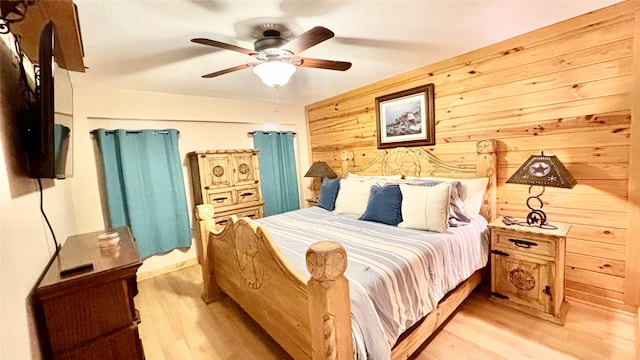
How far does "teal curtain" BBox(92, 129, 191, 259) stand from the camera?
9.61 ft

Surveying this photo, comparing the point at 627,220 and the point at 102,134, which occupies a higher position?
the point at 102,134

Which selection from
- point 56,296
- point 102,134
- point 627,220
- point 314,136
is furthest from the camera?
point 314,136

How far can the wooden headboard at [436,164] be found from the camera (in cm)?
243

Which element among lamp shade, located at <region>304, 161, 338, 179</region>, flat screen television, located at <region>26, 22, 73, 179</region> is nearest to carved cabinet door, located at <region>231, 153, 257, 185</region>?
lamp shade, located at <region>304, 161, 338, 179</region>

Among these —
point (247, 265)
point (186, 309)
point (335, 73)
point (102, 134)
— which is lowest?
point (186, 309)

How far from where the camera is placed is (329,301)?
1065 mm

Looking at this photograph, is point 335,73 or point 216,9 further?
point 335,73

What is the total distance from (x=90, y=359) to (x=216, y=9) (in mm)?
1749

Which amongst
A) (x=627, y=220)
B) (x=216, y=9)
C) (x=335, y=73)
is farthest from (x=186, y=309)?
(x=627, y=220)

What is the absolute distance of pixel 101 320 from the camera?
3.33 feet

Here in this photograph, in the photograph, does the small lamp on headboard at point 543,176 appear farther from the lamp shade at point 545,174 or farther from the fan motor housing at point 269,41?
the fan motor housing at point 269,41

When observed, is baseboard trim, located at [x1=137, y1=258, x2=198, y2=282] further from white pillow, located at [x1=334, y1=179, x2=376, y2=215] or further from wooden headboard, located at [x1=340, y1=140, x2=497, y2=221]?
wooden headboard, located at [x1=340, y1=140, x2=497, y2=221]

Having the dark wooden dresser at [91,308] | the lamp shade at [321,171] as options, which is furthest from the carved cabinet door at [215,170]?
the dark wooden dresser at [91,308]

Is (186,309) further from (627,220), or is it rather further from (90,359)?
(627,220)
